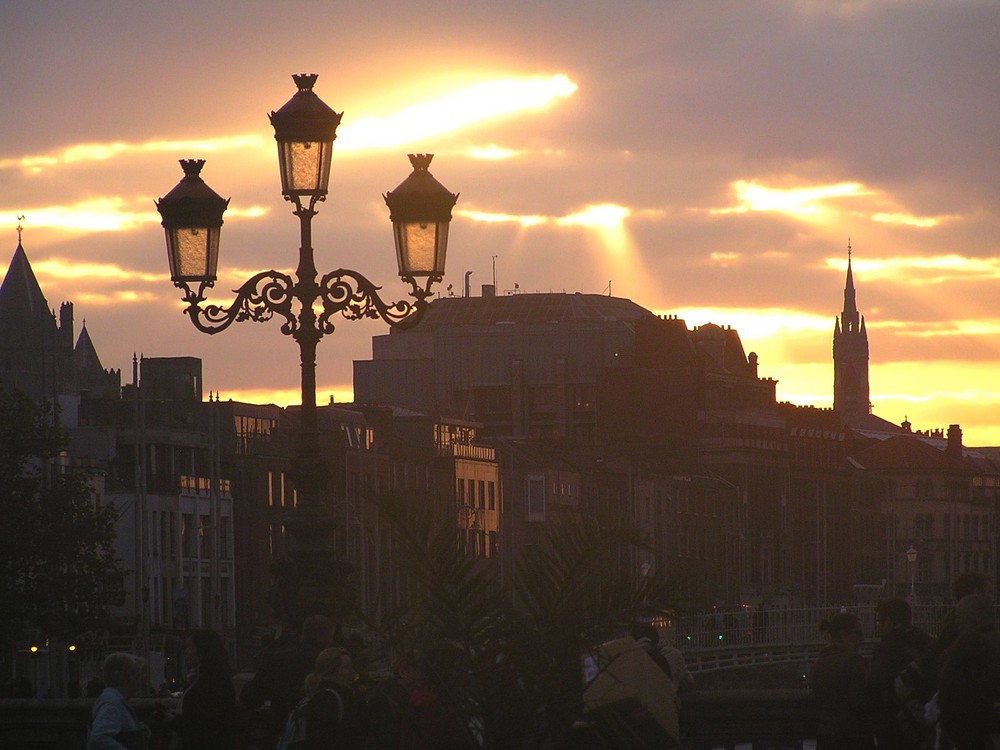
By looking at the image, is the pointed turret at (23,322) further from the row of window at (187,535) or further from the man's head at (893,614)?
the man's head at (893,614)

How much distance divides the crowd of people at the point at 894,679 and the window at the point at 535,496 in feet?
427

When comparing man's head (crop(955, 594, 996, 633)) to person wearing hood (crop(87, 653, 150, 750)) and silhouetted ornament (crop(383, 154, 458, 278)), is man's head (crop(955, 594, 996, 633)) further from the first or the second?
silhouetted ornament (crop(383, 154, 458, 278))

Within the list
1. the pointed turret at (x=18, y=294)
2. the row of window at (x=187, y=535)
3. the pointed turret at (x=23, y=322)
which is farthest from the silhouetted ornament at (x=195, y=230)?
the pointed turret at (x=18, y=294)

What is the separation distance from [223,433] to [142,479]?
20812mm

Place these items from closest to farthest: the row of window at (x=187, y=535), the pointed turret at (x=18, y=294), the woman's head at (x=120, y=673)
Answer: the woman's head at (x=120, y=673) → the row of window at (x=187, y=535) → the pointed turret at (x=18, y=294)

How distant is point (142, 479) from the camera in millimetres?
103562

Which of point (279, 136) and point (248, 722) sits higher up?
point (279, 136)

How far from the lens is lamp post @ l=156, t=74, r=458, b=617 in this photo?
2179 cm

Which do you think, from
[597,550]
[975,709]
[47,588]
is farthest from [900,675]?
[47,588]

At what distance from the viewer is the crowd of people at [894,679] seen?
17.6 meters

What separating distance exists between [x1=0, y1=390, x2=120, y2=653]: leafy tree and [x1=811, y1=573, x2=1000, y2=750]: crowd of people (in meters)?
45.3

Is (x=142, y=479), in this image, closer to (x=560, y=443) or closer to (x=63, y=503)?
(x=63, y=503)

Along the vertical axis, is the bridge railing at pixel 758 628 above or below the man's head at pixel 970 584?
below


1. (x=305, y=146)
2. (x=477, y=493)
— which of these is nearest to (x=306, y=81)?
(x=305, y=146)
